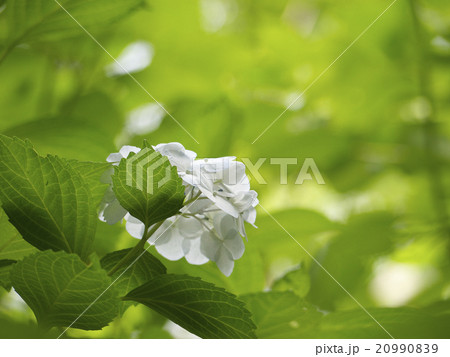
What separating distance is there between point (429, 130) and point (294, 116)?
236mm

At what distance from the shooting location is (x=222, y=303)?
36cm

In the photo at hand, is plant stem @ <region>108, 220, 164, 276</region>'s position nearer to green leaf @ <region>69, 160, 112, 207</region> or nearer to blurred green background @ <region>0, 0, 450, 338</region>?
green leaf @ <region>69, 160, 112, 207</region>

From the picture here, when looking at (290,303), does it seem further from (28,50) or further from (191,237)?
(28,50)

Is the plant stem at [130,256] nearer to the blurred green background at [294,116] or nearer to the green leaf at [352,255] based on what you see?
the blurred green background at [294,116]

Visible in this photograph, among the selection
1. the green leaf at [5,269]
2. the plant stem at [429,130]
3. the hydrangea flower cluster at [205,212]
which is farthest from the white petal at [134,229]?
the plant stem at [429,130]

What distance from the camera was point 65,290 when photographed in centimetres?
34

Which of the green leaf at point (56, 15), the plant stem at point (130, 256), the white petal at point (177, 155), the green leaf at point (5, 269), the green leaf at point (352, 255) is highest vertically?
the green leaf at point (56, 15)

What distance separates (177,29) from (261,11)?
0.29 metres

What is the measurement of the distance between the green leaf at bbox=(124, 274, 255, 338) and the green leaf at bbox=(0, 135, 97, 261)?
63 mm

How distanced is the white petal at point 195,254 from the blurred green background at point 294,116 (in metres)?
0.10

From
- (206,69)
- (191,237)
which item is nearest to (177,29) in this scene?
(206,69)

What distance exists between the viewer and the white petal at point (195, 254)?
0.46m
